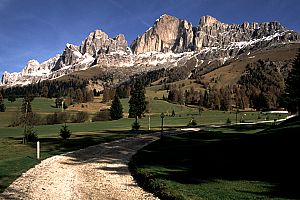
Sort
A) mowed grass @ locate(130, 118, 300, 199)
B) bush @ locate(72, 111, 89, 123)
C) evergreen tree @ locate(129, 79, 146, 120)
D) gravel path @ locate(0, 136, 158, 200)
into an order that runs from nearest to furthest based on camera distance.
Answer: mowed grass @ locate(130, 118, 300, 199), gravel path @ locate(0, 136, 158, 200), evergreen tree @ locate(129, 79, 146, 120), bush @ locate(72, 111, 89, 123)

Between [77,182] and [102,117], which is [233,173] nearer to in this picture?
[77,182]

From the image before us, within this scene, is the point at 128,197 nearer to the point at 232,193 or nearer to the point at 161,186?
the point at 161,186

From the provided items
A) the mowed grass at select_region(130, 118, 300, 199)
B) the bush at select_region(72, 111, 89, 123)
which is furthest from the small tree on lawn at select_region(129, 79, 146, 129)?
the mowed grass at select_region(130, 118, 300, 199)

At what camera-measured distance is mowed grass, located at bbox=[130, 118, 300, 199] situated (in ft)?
46.8

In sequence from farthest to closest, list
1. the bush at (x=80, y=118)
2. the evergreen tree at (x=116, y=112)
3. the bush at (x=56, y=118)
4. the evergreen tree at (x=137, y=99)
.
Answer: the evergreen tree at (x=116, y=112)
the bush at (x=80, y=118)
the bush at (x=56, y=118)
the evergreen tree at (x=137, y=99)

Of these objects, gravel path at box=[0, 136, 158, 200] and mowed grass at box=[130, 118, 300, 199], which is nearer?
mowed grass at box=[130, 118, 300, 199]

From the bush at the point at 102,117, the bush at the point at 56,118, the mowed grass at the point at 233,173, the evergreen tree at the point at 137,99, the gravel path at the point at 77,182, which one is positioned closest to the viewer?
the mowed grass at the point at 233,173

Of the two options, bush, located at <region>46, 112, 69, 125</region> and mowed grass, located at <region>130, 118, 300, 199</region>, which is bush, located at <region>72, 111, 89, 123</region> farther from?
mowed grass, located at <region>130, 118, 300, 199</region>

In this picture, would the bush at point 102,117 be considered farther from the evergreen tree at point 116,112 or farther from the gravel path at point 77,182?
the gravel path at point 77,182

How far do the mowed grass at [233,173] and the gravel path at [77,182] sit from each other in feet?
3.62

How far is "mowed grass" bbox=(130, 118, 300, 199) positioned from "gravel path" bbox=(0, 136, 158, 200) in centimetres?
110

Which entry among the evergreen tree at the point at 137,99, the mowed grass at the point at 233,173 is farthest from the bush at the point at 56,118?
the mowed grass at the point at 233,173

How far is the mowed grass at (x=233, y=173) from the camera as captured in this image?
14.2m

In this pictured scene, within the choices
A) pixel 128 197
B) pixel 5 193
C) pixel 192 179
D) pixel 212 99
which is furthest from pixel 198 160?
pixel 212 99
